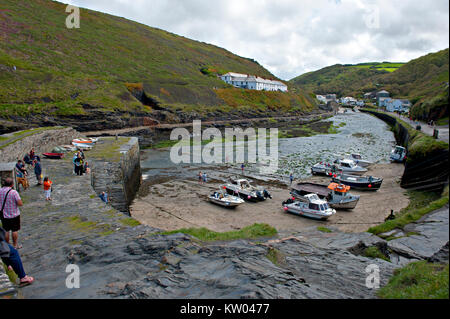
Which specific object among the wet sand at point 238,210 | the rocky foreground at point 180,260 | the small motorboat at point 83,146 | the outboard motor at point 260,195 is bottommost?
the wet sand at point 238,210

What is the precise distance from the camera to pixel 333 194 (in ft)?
70.0

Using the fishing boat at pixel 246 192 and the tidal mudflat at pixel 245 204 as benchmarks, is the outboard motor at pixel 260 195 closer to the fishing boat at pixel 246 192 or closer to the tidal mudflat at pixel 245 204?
the fishing boat at pixel 246 192

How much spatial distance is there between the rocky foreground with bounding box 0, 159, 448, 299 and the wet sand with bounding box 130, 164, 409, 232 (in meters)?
5.92

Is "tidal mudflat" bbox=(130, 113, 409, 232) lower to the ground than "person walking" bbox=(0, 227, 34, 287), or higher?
lower

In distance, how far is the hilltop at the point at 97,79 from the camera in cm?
5000

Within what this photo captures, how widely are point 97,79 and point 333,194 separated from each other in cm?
6495

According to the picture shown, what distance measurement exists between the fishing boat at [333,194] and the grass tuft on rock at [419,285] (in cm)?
1451

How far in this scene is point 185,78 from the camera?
95.5m

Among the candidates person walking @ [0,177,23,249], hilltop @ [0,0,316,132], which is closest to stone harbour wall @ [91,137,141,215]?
person walking @ [0,177,23,249]

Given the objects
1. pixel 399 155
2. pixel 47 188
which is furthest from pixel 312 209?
pixel 399 155

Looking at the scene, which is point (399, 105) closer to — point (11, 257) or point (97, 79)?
point (97, 79)

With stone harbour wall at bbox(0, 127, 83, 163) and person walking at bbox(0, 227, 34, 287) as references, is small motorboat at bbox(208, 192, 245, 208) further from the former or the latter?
person walking at bbox(0, 227, 34, 287)

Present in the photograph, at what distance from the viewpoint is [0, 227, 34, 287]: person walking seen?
17.4 ft

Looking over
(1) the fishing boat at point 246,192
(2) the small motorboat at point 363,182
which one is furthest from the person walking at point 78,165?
(2) the small motorboat at point 363,182
